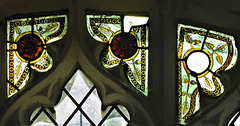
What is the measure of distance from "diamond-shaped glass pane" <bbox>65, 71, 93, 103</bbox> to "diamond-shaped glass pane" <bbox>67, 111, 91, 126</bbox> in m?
0.10

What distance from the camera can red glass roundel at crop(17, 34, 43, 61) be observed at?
4262 millimetres

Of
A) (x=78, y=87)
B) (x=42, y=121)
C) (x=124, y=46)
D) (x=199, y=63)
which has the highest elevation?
(x=124, y=46)

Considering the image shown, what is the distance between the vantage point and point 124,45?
14.0 feet

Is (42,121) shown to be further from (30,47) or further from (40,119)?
(30,47)

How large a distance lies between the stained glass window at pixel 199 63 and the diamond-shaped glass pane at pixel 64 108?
0.68 meters

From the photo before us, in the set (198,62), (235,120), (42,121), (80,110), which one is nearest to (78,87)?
(80,110)

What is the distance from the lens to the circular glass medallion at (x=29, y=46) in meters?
4.26

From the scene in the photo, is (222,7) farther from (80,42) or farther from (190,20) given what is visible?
(80,42)

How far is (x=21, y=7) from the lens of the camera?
4.28 meters

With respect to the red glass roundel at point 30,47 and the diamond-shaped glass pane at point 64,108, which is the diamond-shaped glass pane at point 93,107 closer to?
the diamond-shaped glass pane at point 64,108

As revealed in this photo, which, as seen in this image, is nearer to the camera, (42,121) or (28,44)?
(42,121)

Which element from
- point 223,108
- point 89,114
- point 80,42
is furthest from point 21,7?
point 223,108

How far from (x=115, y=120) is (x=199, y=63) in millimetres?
652

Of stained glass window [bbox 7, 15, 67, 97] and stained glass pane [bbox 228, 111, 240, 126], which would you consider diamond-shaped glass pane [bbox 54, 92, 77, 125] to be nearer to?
stained glass window [bbox 7, 15, 67, 97]
